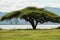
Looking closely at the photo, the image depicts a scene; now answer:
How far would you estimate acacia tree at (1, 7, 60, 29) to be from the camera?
7.17 ft

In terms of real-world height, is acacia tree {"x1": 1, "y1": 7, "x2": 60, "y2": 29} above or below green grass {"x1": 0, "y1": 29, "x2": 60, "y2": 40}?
above

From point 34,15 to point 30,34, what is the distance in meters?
0.23

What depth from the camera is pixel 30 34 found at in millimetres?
2172

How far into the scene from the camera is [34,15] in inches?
86.7

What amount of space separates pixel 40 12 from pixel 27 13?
0.16 metres

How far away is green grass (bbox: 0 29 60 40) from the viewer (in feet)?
7.02

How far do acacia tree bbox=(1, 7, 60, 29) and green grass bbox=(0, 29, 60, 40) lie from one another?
10 centimetres

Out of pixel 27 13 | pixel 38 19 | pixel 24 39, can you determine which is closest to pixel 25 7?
pixel 27 13

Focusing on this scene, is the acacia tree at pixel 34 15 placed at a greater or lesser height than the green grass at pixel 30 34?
greater

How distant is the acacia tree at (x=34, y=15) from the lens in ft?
7.17

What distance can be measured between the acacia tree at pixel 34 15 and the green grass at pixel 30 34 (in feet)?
0.32

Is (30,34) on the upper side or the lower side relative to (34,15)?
lower

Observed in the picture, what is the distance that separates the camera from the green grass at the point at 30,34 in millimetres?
2141

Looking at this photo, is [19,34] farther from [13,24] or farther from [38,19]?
[38,19]
